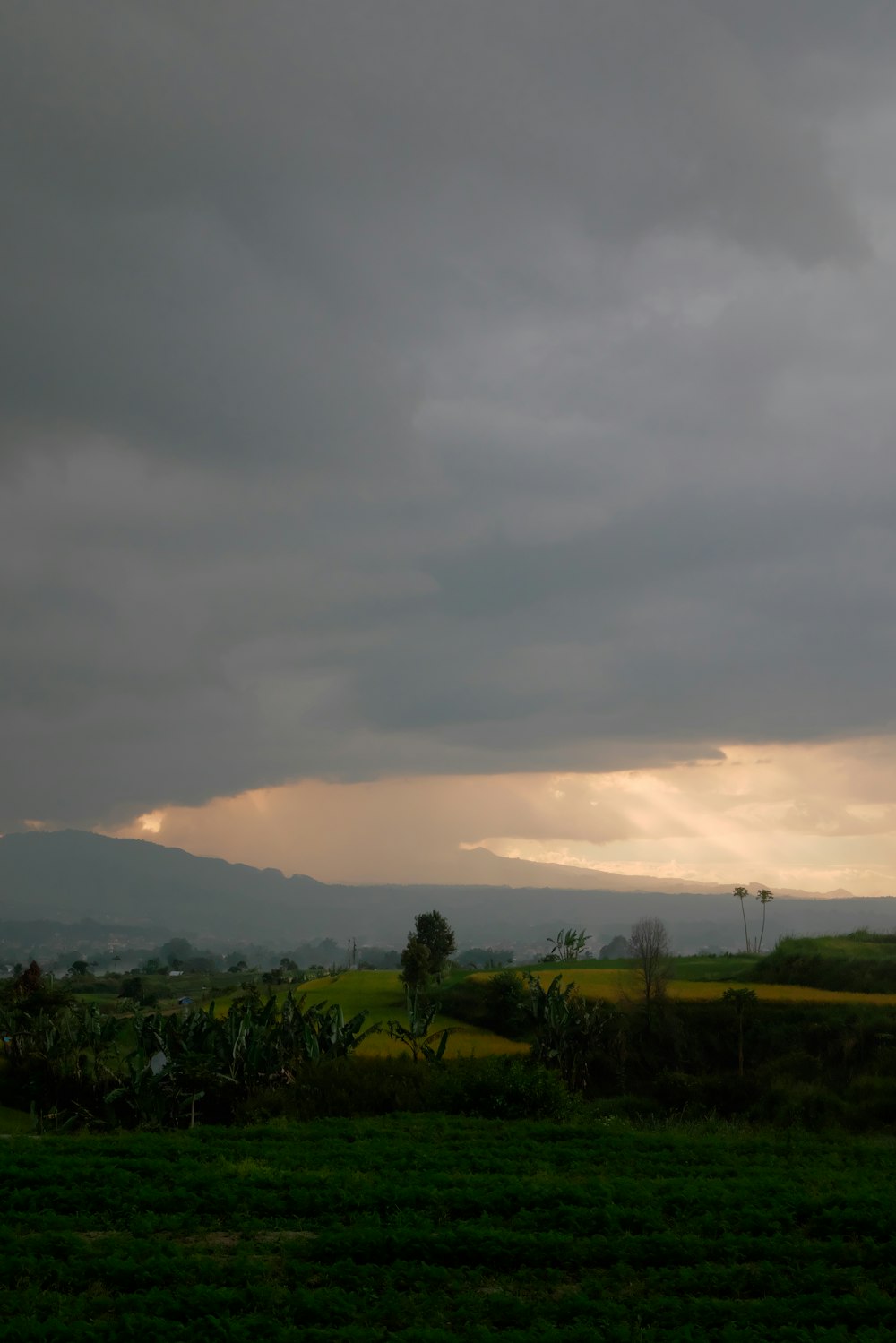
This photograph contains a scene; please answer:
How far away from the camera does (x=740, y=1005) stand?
39000 mm

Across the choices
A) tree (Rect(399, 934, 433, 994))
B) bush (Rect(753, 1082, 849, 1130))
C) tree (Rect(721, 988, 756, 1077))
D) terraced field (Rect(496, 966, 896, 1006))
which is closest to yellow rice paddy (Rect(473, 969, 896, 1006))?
terraced field (Rect(496, 966, 896, 1006))

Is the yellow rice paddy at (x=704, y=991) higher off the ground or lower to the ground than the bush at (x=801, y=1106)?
higher

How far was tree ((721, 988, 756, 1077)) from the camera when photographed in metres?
38.5

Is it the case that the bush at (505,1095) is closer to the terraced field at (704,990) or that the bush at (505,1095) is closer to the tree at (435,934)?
the terraced field at (704,990)

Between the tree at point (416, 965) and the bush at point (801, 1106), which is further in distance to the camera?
the tree at point (416, 965)

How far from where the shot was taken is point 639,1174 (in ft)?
54.5

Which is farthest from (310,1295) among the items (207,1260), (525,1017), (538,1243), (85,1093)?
(525,1017)

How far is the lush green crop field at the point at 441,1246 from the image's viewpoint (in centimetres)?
1017

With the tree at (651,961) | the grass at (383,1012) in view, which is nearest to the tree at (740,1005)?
the tree at (651,961)

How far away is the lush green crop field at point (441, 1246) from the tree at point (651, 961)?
994 inches

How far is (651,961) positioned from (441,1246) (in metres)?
34.7

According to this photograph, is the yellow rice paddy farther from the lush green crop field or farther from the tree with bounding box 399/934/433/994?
the lush green crop field

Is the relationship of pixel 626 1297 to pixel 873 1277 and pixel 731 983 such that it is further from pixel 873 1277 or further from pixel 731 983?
pixel 731 983

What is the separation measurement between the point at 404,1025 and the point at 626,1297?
34357 mm
